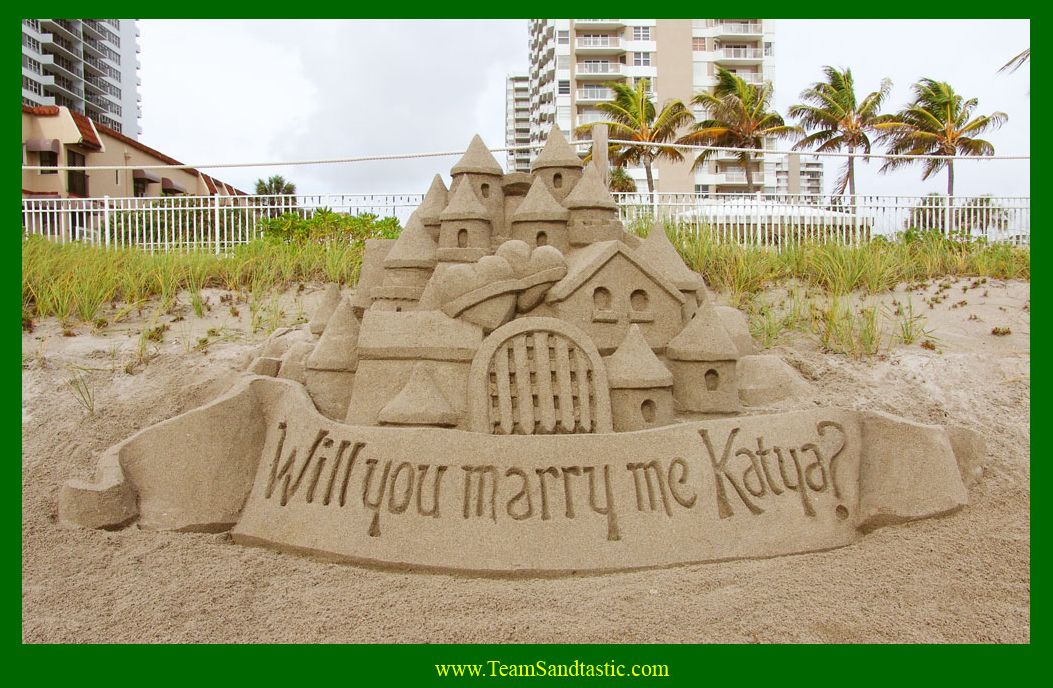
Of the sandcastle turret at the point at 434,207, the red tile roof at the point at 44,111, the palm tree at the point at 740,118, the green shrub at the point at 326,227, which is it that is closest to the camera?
the sandcastle turret at the point at 434,207

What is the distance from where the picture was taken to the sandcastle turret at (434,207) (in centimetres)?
558

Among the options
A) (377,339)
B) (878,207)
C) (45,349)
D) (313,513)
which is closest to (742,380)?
(377,339)

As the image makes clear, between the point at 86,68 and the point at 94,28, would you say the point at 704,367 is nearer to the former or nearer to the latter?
the point at 86,68

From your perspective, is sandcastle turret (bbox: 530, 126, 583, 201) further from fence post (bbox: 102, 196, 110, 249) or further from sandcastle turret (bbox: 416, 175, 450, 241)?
fence post (bbox: 102, 196, 110, 249)

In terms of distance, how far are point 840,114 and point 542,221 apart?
25253 mm

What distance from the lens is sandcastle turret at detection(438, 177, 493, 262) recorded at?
17.2ft

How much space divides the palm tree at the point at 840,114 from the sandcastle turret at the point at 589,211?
76.6 feet

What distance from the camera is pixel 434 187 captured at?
5.80m

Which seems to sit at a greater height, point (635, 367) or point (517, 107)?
point (517, 107)

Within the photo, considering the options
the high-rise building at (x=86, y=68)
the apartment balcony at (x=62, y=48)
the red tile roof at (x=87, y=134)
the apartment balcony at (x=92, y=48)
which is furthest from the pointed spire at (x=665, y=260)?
the apartment balcony at (x=92, y=48)

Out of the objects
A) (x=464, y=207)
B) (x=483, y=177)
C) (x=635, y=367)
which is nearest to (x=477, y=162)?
(x=483, y=177)

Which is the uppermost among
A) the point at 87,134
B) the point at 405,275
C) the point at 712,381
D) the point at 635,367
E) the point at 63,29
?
the point at 63,29

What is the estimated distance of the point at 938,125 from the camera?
80.2ft

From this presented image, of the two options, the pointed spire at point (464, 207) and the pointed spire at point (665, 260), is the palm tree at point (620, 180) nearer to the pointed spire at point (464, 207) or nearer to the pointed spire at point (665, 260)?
the pointed spire at point (665, 260)
